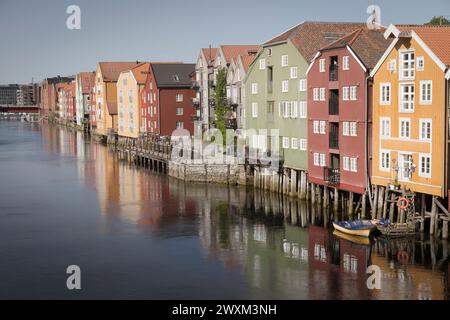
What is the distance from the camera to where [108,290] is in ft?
97.6

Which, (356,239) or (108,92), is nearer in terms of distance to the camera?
(356,239)

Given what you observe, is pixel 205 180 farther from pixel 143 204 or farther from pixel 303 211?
pixel 303 211

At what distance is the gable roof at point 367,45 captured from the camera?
1700 inches

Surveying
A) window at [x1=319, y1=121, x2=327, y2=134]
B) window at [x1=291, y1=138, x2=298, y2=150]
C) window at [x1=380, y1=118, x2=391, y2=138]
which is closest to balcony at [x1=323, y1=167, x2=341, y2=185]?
window at [x1=319, y1=121, x2=327, y2=134]

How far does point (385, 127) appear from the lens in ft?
134

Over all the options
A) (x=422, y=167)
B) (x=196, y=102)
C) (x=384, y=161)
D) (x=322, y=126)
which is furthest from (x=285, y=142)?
(x=196, y=102)

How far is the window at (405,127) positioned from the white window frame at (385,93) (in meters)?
1.76

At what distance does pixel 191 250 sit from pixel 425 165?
13.9 metres

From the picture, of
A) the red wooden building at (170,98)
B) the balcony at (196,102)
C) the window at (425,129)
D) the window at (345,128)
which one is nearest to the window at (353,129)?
the window at (345,128)

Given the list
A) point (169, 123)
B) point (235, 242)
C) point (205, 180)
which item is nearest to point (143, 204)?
point (205, 180)

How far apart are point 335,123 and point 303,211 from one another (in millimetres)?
6673

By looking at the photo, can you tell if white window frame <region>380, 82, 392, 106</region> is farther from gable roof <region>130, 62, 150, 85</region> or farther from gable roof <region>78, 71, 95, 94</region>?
gable roof <region>78, 71, 95, 94</region>

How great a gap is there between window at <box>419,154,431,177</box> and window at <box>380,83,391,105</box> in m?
4.51

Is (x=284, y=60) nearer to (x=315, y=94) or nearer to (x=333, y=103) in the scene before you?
(x=315, y=94)
